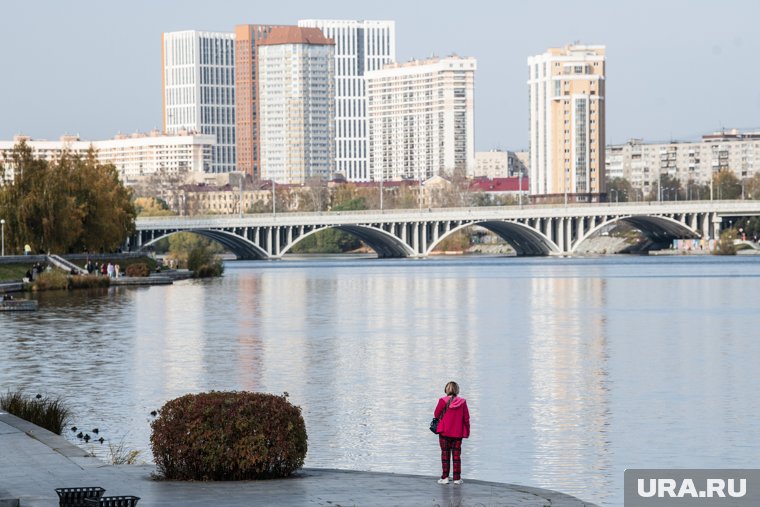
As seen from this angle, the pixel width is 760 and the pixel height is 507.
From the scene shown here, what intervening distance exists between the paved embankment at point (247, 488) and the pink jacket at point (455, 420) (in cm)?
59

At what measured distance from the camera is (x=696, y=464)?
68.8 feet

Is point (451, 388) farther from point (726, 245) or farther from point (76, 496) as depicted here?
point (726, 245)

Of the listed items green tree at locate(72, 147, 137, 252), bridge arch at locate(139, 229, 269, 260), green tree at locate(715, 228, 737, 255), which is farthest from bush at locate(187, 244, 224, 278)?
green tree at locate(715, 228, 737, 255)

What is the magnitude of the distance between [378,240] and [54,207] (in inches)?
2652

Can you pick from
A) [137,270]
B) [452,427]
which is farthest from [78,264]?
[452,427]

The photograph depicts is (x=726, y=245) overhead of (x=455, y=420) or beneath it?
beneath

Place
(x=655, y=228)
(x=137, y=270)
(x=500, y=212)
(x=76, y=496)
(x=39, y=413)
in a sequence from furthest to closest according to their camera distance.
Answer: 1. (x=655, y=228)
2. (x=500, y=212)
3. (x=137, y=270)
4. (x=39, y=413)
5. (x=76, y=496)

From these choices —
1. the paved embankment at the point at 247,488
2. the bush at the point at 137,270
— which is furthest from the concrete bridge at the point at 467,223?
the paved embankment at the point at 247,488

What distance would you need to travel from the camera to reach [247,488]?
15750mm

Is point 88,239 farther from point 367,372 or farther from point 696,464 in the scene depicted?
point 696,464

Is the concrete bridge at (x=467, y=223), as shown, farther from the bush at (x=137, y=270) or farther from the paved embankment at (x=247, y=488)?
the paved embankment at (x=247, y=488)

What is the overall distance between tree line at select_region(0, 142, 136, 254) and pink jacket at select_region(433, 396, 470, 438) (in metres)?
71.0

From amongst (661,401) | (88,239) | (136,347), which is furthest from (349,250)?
(661,401)

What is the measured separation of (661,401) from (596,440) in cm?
564
